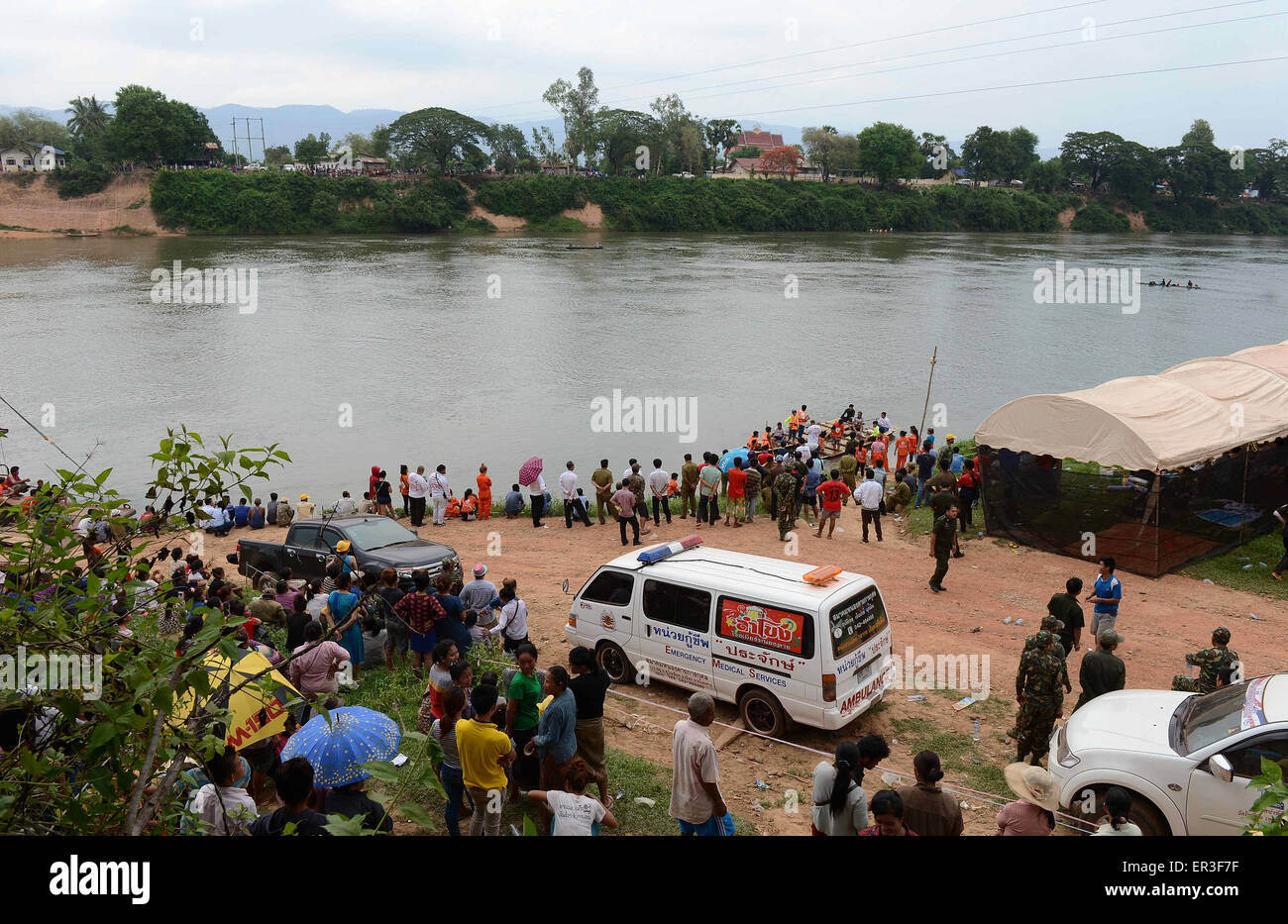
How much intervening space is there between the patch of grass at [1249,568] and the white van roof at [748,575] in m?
8.69

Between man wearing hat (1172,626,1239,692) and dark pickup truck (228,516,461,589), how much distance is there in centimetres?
944

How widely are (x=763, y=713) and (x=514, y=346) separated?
35.7 metres

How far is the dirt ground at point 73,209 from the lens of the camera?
8244 cm

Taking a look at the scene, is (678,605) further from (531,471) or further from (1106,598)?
(531,471)

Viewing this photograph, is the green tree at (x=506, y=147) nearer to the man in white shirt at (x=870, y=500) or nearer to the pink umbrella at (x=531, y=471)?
the pink umbrella at (x=531, y=471)

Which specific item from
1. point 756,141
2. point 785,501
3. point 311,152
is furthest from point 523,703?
point 756,141

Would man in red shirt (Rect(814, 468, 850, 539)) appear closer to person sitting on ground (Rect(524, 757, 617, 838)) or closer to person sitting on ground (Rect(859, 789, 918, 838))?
person sitting on ground (Rect(859, 789, 918, 838))

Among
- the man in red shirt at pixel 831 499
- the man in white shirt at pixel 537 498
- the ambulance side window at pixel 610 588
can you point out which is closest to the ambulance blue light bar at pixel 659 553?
the ambulance side window at pixel 610 588

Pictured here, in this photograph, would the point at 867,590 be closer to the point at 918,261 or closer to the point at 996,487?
the point at 996,487

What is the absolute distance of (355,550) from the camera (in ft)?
44.8

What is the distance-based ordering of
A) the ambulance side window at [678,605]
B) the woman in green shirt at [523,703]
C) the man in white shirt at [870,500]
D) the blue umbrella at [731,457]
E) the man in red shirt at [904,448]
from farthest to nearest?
the man in red shirt at [904,448]
the blue umbrella at [731,457]
the man in white shirt at [870,500]
the ambulance side window at [678,605]
the woman in green shirt at [523,703]
